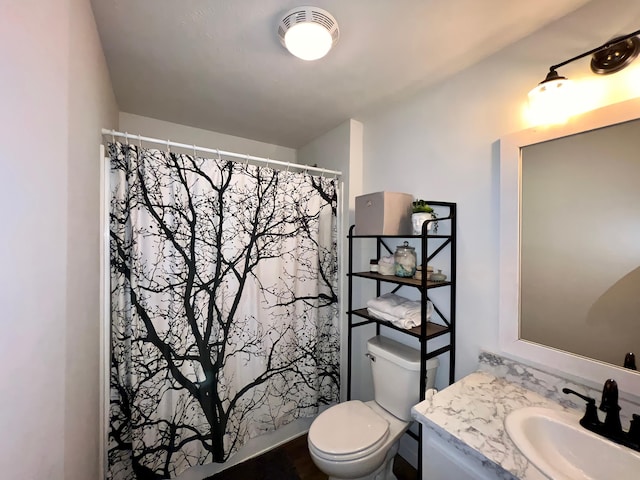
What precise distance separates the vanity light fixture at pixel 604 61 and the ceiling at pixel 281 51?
234 millimetres

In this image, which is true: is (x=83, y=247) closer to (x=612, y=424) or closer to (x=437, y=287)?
(x=437, y=287)

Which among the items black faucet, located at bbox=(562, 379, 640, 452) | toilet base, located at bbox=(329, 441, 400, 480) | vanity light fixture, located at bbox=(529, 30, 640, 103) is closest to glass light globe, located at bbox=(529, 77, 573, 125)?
vanity light fixture, located at bbox=(529, 30, 640, 103)

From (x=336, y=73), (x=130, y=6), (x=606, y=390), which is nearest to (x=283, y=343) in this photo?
(x=606, y=390)

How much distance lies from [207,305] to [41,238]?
1.02 m

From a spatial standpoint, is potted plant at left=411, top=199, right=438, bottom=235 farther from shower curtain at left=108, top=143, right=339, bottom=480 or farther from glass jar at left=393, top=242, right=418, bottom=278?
shower curtain at left=108, top=143, right=339, bottom=480

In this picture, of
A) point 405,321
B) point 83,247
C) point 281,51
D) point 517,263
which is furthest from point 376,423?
point 281,51

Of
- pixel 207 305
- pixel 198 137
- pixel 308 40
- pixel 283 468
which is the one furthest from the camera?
pixel 198 137

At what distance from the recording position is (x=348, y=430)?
1.41 meters

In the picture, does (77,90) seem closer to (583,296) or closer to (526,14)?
(526,14)

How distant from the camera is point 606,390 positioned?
0.90 meters

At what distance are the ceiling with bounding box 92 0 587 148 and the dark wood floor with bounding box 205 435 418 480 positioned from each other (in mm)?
2437

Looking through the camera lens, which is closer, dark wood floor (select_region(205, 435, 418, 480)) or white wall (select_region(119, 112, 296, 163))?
dark wood floor (select_region(205, 435, 418, 480))

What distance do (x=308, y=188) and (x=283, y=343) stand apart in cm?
115

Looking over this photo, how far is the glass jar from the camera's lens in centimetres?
156
